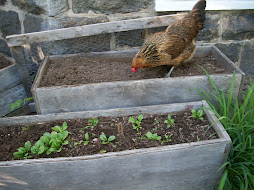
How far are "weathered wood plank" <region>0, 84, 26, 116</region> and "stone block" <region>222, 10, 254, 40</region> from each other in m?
2.43

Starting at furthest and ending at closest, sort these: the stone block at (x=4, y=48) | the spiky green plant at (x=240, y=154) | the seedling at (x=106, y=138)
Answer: the stone block at (x=4, y=48) → the seedling at (x=106, y=138) → the spiky green plant at (x=240, y=154)

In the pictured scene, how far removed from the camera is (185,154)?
55.7 inches

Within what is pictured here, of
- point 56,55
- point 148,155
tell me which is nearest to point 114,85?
point 148,155

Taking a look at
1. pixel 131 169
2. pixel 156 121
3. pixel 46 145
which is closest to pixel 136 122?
pixel 156 121

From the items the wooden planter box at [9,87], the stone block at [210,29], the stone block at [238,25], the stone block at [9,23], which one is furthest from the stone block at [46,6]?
the stone block at [238,25]

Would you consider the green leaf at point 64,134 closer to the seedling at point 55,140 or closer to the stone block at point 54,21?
the seedling at point 55,140

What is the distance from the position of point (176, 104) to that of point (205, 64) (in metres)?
0.73

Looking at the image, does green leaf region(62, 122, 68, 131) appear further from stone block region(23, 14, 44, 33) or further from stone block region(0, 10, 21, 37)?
stone block region(0, 10, 21, 37)

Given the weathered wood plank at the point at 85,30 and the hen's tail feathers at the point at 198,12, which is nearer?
the weathered wood plank at the point at 85,30

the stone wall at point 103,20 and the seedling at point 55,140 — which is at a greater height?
the stone wall at point 103,20

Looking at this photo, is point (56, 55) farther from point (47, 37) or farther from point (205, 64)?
point (205, 64)

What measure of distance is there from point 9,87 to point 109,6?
137cm

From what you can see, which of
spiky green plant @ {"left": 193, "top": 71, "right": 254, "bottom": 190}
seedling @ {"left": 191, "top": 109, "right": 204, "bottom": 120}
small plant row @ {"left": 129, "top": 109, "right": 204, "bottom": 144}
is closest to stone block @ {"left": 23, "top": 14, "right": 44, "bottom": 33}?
small plant row @ {"left": 129, "top": 109, "right": 204, "bottom": 144}

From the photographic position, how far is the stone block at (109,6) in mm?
2381
